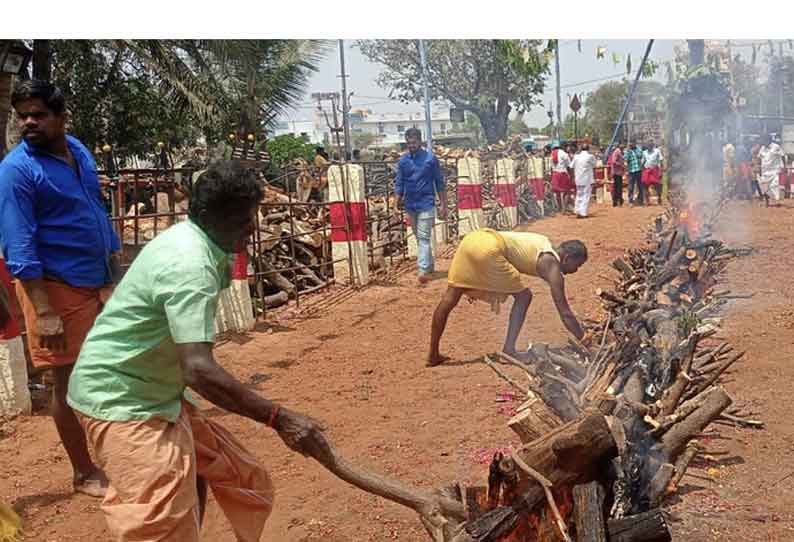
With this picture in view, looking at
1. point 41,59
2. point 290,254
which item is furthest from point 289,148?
point 41,59

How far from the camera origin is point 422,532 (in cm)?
330

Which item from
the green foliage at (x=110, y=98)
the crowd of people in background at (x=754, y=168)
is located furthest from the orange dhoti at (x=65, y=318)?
the crowd of people in background at (x=754, y=168)

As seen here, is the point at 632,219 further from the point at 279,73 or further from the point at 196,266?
the point at 196,266

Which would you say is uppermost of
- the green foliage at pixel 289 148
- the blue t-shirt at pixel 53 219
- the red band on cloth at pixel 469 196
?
the green foliage at pixel 289 148

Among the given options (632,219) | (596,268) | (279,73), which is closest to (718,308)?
(596,268)

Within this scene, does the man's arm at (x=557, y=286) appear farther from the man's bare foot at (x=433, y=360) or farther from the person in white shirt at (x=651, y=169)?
the person in white shirt at (x=651, y=169)

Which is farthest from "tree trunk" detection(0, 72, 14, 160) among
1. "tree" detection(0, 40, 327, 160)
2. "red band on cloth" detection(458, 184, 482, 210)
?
"red band on cloth" detection(458, 184, 482, 210)

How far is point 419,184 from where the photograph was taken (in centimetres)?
929

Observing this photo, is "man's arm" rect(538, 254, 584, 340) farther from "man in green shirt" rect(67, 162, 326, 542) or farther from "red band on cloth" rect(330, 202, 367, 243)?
"red band on cloth" rect(330, 202, 367, 243)

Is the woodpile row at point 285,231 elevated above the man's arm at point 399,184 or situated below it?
below

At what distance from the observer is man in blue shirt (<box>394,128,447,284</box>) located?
9258 millimetres

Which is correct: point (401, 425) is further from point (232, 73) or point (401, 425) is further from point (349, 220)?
point (232, 73)

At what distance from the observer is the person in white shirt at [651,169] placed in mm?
19328

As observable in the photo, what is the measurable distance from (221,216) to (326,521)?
5.51ft
